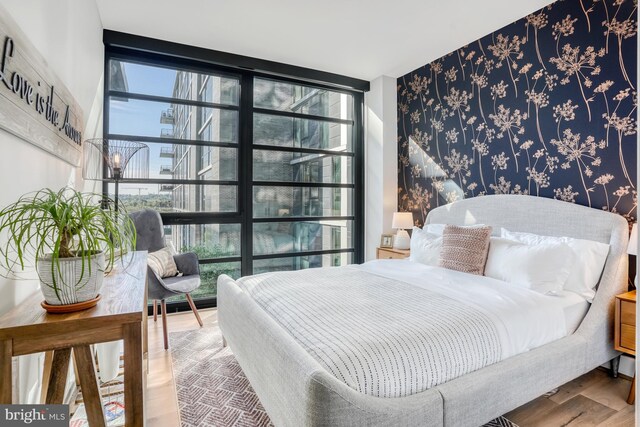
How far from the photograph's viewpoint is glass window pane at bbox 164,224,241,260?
363 cm

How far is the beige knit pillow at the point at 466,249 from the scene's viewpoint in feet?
8.75

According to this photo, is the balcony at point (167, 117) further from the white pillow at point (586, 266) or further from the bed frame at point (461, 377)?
the white pillow at point (586, 266)

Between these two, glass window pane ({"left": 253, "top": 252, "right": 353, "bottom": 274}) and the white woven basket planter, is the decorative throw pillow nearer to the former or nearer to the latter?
glass window pane ({"left": 253, "top": 252, "right": 353, "bottom": 274})

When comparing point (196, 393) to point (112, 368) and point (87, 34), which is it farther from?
point (87, 34)

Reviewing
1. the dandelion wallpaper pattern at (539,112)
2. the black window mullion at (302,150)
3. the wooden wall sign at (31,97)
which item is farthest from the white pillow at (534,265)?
the wooden wall sign at (31,97)

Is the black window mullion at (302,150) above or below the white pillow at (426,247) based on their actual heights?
above

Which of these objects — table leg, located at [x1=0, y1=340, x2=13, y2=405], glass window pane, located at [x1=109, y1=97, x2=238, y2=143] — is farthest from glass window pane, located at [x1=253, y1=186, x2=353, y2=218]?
table leg, located at [x1=0, y1=340, x2=13, y2=405]

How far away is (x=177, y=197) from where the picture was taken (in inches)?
143

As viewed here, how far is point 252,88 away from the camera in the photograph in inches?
155

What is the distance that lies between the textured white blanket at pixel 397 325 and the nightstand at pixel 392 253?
1208 mm

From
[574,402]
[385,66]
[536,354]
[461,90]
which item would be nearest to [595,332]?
[574,402]

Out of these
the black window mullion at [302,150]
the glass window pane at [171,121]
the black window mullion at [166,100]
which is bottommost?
the black window mullion at [302,150]

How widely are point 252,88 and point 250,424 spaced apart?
3.30m

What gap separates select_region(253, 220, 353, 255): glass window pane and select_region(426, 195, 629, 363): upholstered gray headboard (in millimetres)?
1647
